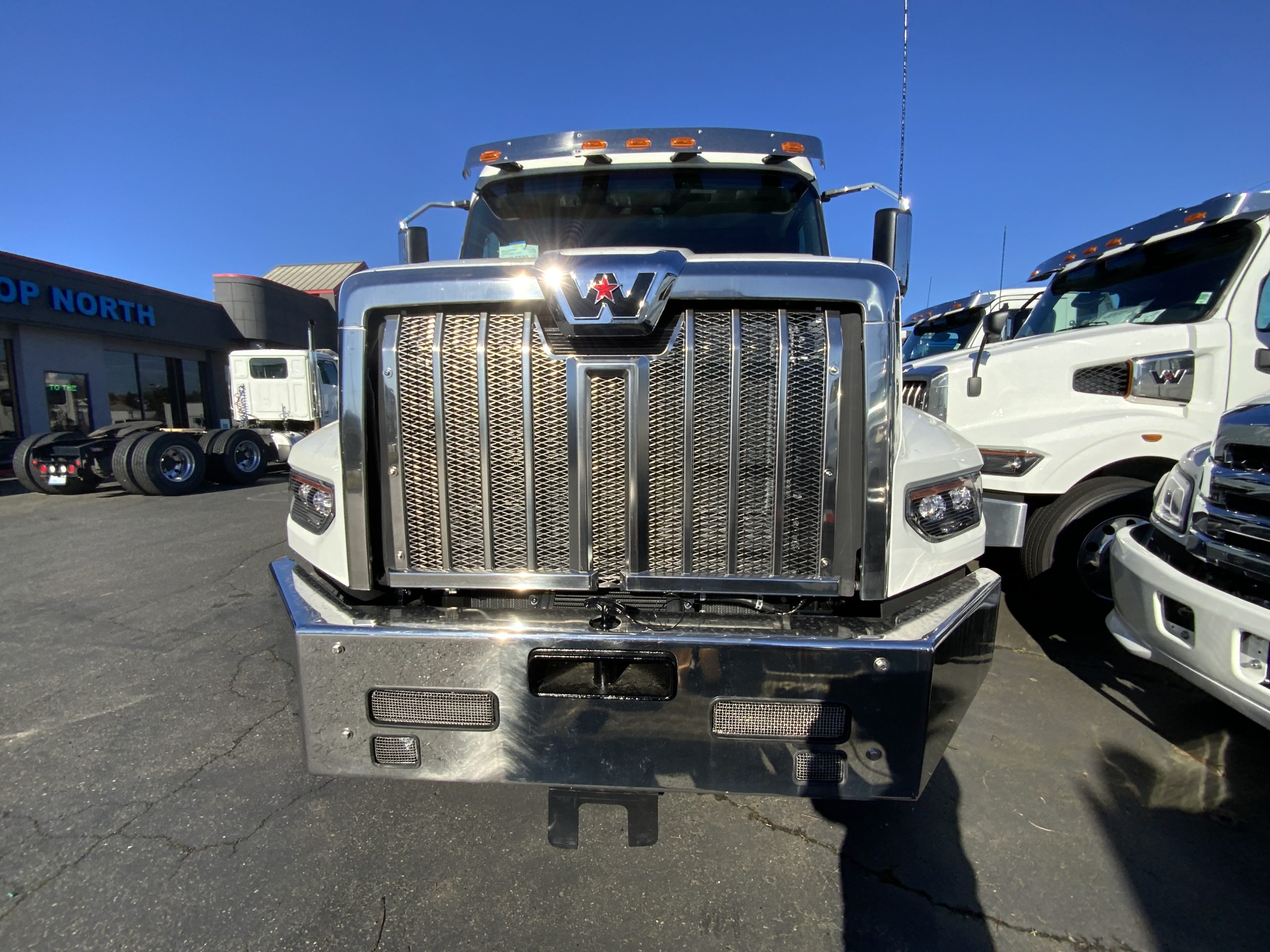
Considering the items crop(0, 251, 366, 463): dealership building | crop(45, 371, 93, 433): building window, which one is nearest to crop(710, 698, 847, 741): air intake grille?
crop(0, 251, 366, 463): dealership building

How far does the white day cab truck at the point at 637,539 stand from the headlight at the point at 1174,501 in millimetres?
1276

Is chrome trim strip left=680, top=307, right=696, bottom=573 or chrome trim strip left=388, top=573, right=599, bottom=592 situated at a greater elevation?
chrome trim strip left=680, top=307, right=696, bottom=573

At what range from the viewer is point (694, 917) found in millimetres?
1938

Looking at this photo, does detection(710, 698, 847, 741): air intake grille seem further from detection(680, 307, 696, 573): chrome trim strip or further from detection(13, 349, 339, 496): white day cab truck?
detection(13, 349, 339, 496): white day cab truck

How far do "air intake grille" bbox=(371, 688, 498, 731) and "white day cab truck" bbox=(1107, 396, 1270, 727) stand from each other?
2.46m

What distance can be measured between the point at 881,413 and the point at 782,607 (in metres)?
0.68

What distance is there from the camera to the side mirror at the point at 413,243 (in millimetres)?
3596

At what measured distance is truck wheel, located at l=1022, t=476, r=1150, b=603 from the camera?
3750mm

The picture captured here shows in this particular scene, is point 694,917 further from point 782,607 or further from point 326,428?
point 326,428

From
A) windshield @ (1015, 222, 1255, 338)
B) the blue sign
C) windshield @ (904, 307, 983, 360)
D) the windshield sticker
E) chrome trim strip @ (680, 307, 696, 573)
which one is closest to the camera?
chrome trim strip @ (680, 307, 696, 573)

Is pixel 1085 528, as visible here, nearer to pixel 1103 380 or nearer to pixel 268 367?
pixel 1103 380

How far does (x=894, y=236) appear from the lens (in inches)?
126

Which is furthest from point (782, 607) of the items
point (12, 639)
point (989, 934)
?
point (12, 639)

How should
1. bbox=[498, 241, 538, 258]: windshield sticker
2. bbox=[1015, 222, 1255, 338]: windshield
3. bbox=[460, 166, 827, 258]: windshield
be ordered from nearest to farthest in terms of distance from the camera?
1. bbox=[498, 241, 538, 258]: windshield sticker
2. bbox=[460, 166, 827, 258]: windshield
3. bbox=[1015, 222, 1255, 338]: windshield
